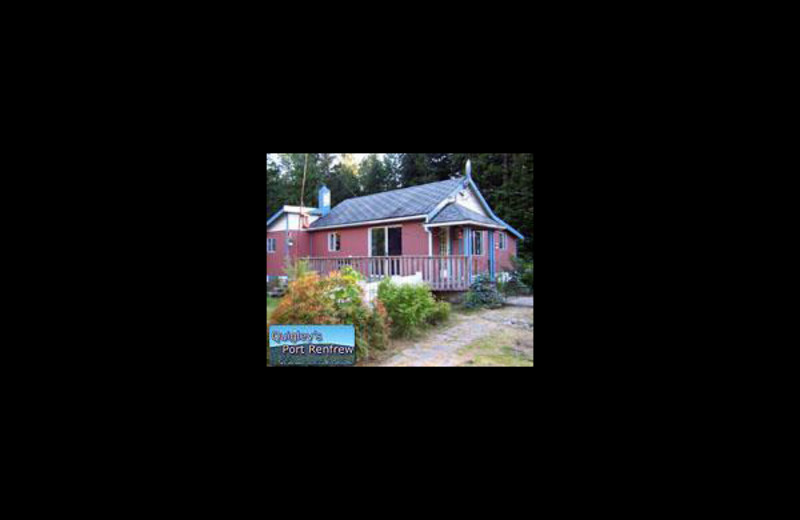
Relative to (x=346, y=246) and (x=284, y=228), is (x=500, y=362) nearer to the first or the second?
(x=346, y=246)

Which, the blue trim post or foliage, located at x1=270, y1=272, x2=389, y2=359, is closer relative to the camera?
foliage, located at x1=270, y1=272, x2=389, y2=359

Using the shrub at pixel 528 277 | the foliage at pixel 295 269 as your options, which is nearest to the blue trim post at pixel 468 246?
the shrub at pixel 528 277

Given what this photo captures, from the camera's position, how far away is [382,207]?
13.0ft

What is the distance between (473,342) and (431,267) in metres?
0.93

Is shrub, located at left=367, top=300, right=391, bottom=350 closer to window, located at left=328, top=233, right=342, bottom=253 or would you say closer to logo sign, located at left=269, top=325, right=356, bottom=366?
logo sign, located at left=269, top=325, right=356, bottom=366

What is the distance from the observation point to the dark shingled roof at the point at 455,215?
381cm

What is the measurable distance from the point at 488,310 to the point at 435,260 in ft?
2.38

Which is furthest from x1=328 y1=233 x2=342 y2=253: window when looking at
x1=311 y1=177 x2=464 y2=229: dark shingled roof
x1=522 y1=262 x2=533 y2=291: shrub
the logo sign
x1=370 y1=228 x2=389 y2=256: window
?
x1=522 y1=262 x2=533 y2=291: shrub

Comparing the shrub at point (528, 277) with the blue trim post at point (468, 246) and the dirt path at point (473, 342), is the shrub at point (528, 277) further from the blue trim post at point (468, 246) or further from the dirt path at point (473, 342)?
the blue trim post at point (468, 246)

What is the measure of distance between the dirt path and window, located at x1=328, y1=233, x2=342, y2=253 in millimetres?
1287

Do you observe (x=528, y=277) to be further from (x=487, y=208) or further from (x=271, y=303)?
(x=271, y=303)

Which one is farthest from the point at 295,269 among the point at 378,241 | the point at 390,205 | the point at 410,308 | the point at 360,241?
the point at 390,205

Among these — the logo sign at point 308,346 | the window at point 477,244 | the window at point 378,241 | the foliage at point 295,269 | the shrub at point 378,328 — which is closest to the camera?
the logo sign at point 308,346

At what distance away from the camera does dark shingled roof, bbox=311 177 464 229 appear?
12.0ft
